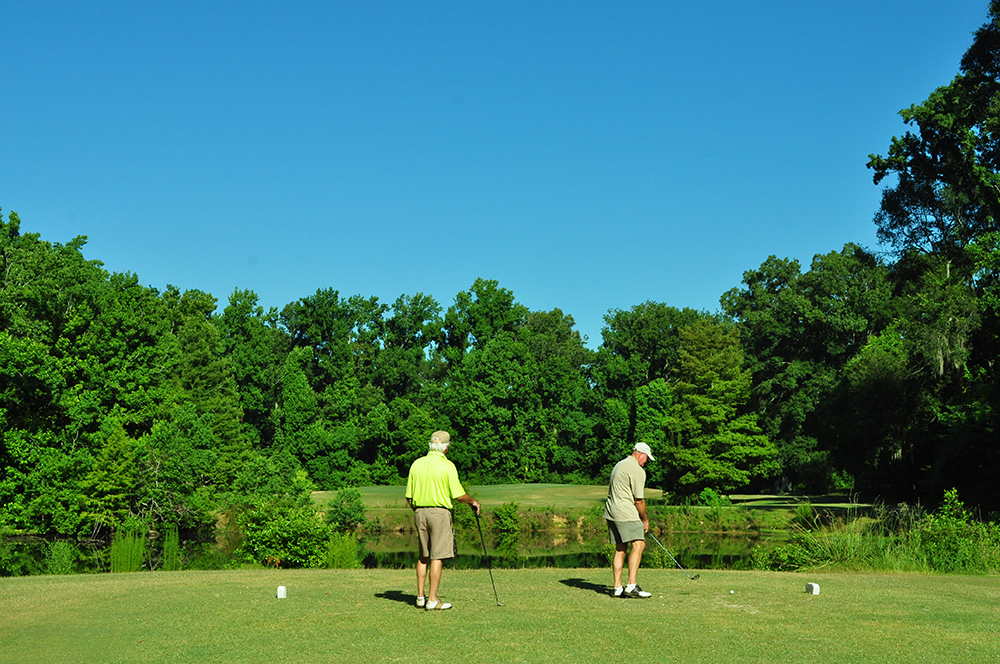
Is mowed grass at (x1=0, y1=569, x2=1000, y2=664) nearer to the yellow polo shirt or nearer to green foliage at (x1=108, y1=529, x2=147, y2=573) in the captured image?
the yellow polo shirt

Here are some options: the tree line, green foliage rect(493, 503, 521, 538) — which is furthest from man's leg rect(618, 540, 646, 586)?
green foliage rect(493, 503, 521, 538)

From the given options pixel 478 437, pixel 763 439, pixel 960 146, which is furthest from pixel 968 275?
pixel 478 437

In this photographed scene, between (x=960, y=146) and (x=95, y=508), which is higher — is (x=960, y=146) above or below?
above

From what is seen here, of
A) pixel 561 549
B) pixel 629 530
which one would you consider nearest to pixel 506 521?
pixel 561 549

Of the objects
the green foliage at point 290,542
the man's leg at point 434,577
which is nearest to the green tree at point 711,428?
the green foliage at point 290,542

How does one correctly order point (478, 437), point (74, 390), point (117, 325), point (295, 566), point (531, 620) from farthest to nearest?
point (478, 437), point (117, 325), point (74, 390), point (295, 566), point (531, 620)

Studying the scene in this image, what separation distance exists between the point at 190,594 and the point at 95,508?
2465cm

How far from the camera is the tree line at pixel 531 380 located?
1334 inches

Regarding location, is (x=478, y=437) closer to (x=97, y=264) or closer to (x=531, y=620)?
(x=97, y=264)

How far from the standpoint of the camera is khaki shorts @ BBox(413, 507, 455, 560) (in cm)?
986

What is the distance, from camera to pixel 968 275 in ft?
121

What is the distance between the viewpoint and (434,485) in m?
9.91

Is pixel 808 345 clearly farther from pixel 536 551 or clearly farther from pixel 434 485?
pixel 434 485

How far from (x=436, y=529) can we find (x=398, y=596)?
6.48ft
